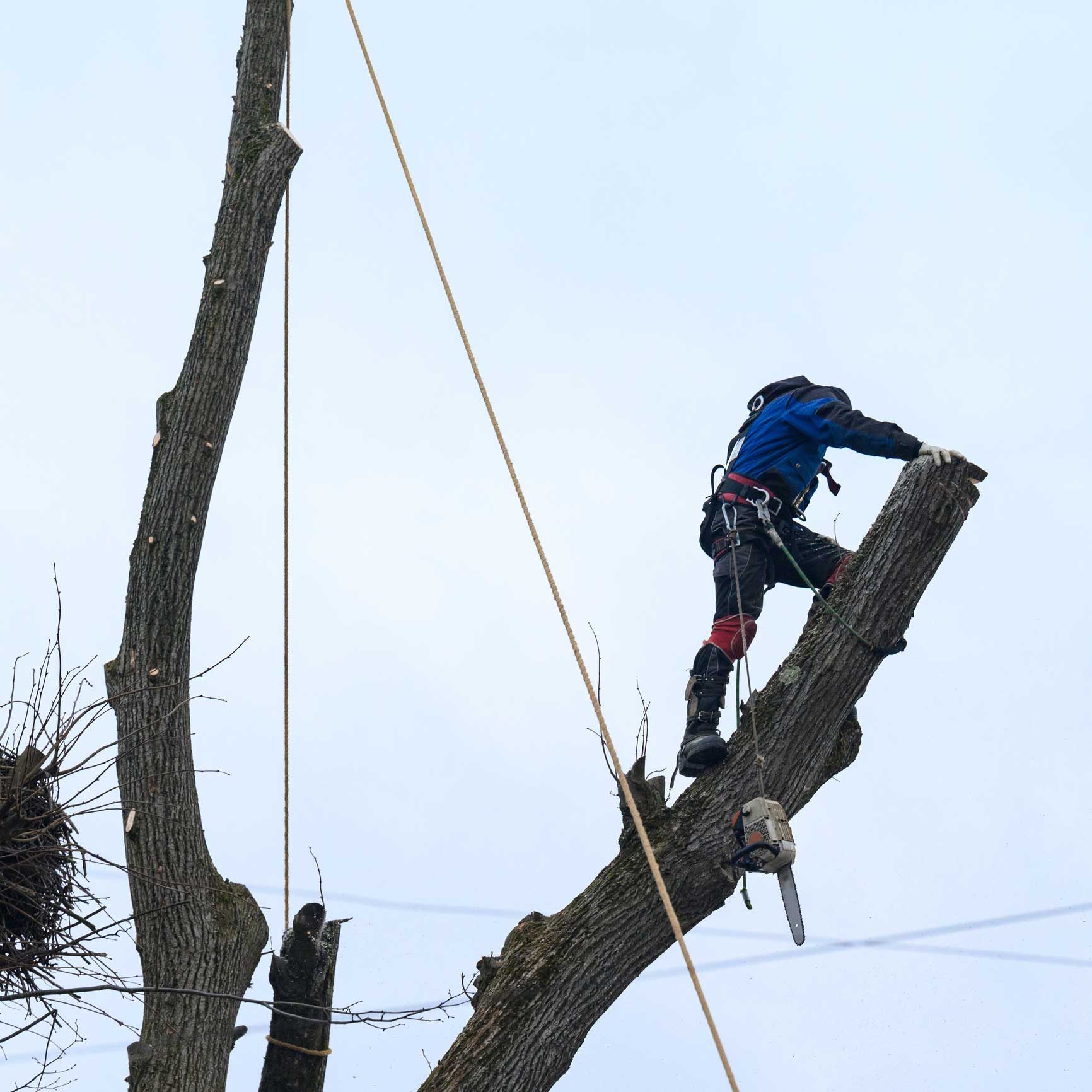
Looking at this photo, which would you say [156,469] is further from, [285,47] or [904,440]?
[904,440]

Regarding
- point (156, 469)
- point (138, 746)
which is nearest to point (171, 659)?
point (138, 746)

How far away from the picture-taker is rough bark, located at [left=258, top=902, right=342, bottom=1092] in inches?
160

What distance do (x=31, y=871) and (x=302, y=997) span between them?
2.85 feet

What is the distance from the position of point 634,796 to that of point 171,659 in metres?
1.48

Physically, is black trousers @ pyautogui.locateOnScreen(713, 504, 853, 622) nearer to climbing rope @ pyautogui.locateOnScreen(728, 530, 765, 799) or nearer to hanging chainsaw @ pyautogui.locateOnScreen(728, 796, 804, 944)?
climbing rope @ pyautogui.locateOnScreen(728, 530, 765, 799)

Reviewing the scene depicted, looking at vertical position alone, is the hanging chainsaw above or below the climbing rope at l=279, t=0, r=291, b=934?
below

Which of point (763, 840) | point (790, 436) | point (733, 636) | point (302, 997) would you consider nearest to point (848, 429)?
point (790, 436)

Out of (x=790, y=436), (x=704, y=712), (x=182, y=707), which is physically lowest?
(x=182, y=707)

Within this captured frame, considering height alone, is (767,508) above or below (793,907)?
above

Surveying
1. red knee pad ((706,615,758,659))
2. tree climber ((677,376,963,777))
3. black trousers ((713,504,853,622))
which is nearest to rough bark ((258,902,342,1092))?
tree climber ((677,376,963,777))

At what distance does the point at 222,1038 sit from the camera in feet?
12.9

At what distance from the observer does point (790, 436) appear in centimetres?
509

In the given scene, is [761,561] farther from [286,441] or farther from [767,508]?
[286,441]

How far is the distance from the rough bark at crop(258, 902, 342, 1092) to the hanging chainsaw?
124cm
